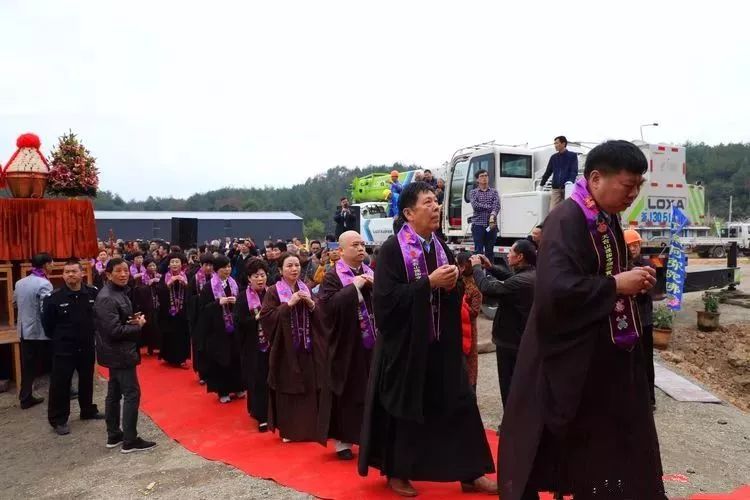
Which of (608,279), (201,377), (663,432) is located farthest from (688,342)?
(608,279)

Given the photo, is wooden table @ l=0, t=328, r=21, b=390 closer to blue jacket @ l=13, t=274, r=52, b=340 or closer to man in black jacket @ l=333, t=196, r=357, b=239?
blue jacket @ l=13, t=274, r=52, b=340

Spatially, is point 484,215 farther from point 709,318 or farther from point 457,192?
point 709,318

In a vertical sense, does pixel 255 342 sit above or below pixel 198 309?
below

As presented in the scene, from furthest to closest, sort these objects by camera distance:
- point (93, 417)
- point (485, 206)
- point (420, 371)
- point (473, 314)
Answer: point (485, 206) → point (93, 417) → point (473, 314) → point (420, 371)

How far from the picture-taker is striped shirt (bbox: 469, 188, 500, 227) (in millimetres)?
9789

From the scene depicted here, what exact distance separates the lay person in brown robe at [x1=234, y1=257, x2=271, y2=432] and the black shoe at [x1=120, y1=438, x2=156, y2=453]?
1.10 meters

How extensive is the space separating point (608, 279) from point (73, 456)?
5.77 meters

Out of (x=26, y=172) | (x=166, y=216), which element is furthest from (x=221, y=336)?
(x=166, y=216)

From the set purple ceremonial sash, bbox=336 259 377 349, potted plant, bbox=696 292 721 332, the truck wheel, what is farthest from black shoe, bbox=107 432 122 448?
the truck wheel

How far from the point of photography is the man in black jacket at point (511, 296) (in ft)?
16.6

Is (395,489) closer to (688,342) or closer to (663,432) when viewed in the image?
(663,432)

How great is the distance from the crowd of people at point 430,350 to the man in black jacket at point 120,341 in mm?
16

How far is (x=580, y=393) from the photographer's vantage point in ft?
7.94

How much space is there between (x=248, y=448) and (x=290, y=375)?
78 cm
